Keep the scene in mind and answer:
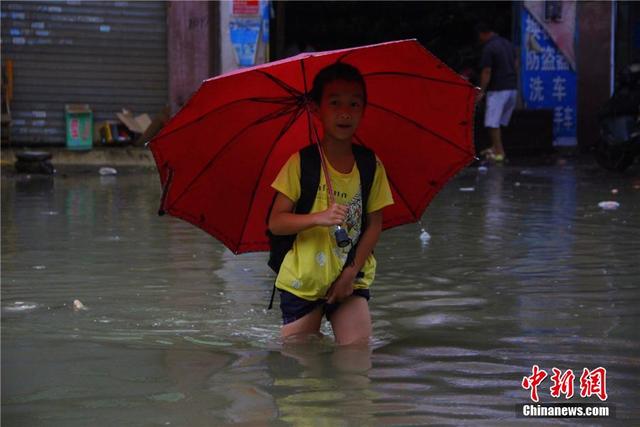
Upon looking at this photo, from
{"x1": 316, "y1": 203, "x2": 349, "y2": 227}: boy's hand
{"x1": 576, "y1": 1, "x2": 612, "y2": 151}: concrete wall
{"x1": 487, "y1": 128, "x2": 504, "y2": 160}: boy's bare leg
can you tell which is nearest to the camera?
{"x1": 316, "y1": 203, "x2": 349, "y2": 227}: boy's hand

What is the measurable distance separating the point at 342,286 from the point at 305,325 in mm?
273

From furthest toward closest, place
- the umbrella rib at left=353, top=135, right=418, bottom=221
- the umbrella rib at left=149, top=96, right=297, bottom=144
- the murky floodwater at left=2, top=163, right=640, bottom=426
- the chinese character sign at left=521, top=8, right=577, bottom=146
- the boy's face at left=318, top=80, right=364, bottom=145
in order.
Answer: the chinese character sign at left=521, top=8, right=577, bottom=146, the umbrella rib at left=353, top=135, right=418, bottom=221, the umbrella rib at left=149, top=96, right=297, bottom=144, the boy's face at left=318, top=80, right=364, bottom=145, the murky floodwater at left=2, top=163, right=640, bottom=426

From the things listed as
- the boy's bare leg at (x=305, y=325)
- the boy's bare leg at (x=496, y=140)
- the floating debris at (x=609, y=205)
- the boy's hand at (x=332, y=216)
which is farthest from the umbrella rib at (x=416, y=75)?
the boy's bare leg at (x=496, y=140)

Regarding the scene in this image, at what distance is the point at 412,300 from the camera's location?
5730mm

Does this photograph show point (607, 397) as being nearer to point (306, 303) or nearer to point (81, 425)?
point (306, 303)

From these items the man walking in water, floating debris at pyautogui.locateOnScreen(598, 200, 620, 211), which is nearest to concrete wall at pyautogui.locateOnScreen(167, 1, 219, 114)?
the man walking in water

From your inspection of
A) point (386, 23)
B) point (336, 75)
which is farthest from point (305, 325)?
point (386, 23)

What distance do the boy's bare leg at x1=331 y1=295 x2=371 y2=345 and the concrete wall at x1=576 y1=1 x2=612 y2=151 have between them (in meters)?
13.5

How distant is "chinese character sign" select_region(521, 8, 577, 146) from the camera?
1752 centimetres

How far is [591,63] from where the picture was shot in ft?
57.5

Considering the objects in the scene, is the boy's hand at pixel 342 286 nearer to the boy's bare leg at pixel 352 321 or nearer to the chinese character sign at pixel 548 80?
the boy's bare leg at pixel 352 321

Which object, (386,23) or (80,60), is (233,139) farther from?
(386,23)

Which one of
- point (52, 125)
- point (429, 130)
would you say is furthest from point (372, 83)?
point (52, 125)

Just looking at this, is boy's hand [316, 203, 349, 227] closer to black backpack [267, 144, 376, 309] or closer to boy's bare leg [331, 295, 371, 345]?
black backpack [267, 144, 376, 309]
